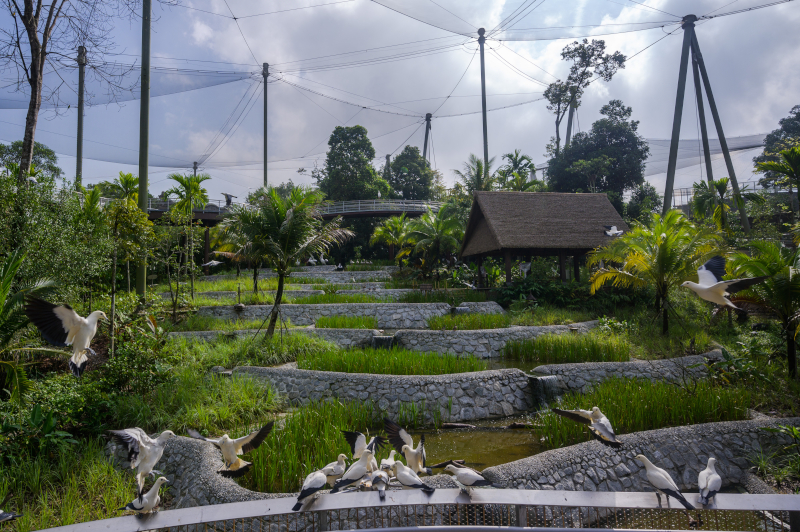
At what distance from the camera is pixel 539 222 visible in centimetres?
1491

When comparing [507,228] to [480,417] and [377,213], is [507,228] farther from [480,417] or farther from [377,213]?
[377,213]

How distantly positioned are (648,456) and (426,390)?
3.18m

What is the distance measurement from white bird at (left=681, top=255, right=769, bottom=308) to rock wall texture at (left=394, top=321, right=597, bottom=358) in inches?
189

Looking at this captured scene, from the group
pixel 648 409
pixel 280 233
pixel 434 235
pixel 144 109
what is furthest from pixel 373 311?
pixel 648 409

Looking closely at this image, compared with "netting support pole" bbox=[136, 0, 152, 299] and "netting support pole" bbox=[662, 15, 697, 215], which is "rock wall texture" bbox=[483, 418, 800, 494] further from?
"netting support pole" bbox=[662, 15, 697, 215]

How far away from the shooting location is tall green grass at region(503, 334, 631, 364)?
29.0 ft

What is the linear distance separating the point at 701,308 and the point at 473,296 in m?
6.44

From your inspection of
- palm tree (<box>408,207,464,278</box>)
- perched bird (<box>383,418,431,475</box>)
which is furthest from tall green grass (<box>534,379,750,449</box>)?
palm tree (<box>408,207,464,278</box>)

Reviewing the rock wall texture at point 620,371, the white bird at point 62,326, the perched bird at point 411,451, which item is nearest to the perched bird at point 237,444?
the perched bird at point 411,451

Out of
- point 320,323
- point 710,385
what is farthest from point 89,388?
point 710,385

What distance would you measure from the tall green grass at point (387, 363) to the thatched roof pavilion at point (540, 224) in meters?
6.59

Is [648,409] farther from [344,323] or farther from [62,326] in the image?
[344,323]

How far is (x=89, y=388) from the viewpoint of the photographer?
5.79 meters

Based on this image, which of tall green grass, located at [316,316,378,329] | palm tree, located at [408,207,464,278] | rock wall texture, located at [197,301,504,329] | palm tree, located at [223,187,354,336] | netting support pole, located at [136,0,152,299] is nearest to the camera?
palm tree, located at [223,187,354,336]
